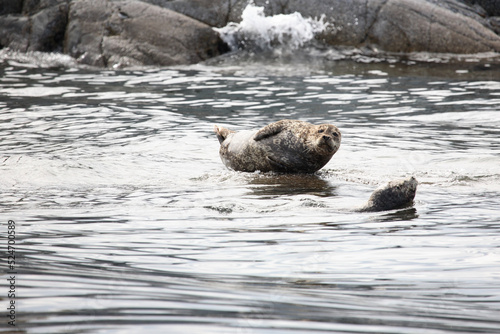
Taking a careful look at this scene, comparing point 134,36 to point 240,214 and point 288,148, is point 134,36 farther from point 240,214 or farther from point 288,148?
point 240,214

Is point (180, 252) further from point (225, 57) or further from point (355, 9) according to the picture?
point (355, 9)

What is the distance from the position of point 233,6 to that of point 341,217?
48.6 ft

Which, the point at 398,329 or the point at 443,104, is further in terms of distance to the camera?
the point at 443,104

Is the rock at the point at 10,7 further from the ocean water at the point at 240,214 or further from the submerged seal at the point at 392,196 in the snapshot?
the submerged seal at the point at 392,196

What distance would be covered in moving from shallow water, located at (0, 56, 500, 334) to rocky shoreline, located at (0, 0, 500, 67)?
4.27m

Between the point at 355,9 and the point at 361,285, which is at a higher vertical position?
the point at 355,9

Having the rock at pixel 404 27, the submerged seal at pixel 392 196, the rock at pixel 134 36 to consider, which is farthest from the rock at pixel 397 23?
the submerged seal at pixel 392 196

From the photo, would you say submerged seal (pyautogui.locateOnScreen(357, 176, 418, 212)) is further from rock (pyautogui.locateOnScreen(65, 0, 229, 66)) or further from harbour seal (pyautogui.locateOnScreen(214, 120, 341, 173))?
rock (pyautogui.locateOnScreen(65, 0, 229, 66))

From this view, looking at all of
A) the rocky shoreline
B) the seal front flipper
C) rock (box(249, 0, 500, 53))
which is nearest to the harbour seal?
the seal front flipper

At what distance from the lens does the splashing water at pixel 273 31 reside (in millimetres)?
18094

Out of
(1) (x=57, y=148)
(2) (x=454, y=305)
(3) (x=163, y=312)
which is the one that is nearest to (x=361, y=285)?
(2) (x=454, y=305)

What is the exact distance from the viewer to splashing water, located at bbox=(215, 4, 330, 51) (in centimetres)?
1809

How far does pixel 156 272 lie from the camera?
3.23m

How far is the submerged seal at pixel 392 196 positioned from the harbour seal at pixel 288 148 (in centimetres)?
143
